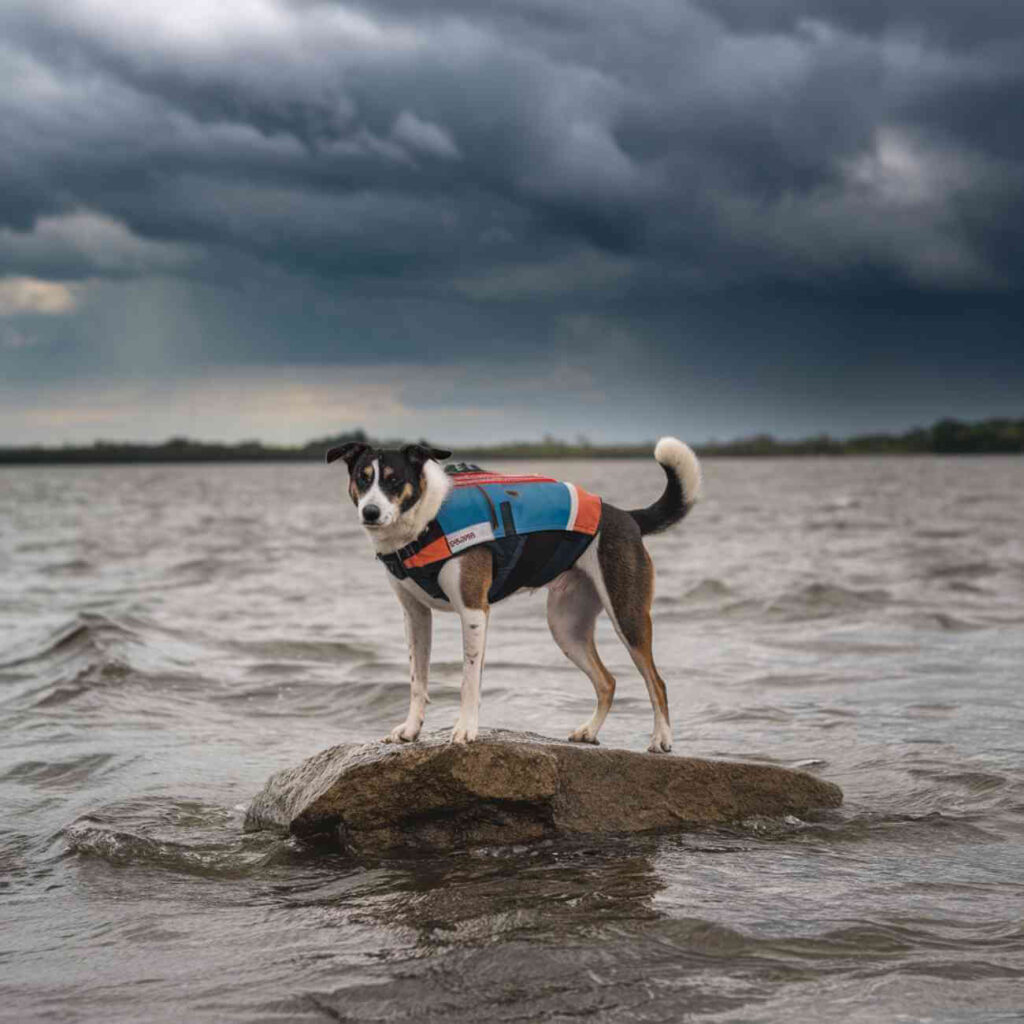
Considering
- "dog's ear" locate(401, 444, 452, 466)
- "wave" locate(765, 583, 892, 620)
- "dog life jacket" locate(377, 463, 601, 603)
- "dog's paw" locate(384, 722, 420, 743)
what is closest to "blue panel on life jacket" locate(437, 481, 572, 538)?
"dog life jacket" locate(377, 463, 601, 603)

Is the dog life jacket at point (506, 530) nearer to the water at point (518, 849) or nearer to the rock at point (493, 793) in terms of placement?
the rock at point (493, 793)

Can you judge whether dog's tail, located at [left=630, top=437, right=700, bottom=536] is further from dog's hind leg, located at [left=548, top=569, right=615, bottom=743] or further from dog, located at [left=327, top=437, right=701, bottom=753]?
dog's hind leg, located at [left=548, top=569, right=615, bottom=743]

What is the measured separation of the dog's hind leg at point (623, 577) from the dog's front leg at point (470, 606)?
0.94 metres

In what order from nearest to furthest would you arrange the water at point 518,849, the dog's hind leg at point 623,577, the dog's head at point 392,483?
the water at point 518,849 → the dog's head at point 392,483 → the dog's hind leg at point 623,577

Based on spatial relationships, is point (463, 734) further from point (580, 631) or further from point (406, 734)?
point (580, 631)

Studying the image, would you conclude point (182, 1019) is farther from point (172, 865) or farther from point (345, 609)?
point (345, 609)

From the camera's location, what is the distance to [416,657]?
8.33 m

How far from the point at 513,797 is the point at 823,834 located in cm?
223

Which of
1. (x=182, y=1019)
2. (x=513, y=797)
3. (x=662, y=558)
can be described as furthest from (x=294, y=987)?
(x=662, y=558)

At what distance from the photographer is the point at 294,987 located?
572 centimetres

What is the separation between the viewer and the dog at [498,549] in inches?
305

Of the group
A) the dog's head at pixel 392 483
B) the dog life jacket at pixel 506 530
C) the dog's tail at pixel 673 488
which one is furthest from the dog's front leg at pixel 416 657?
the dog's tail at pixel 673 488

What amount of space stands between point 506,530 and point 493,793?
69.6 inches

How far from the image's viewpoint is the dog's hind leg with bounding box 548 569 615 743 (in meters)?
8.96
